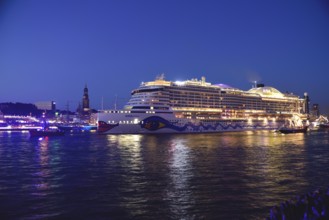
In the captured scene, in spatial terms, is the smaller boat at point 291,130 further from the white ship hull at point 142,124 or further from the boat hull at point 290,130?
the white ship hull at point 142,124

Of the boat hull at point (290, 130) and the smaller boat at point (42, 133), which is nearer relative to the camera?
the smaller boat at point (42, 133)

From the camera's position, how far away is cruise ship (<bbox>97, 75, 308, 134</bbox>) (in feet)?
251

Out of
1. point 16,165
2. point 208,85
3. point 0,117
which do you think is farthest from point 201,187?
point 0,117

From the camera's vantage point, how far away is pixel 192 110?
297 feet

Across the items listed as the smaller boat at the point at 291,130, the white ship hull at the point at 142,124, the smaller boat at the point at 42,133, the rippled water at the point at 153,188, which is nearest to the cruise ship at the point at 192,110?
the white ship hull at the point at 142,124

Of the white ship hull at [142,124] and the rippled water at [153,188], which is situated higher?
the white ship hull at [142,124]

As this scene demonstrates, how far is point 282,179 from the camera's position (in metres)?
19.9

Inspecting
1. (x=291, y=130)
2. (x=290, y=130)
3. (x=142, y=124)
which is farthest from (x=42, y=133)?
(x=291, y=130)

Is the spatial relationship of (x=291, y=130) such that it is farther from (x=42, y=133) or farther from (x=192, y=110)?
(x=42, y=133)

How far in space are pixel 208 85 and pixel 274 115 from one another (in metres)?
36.1

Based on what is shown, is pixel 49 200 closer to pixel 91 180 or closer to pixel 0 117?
pixel 91 180

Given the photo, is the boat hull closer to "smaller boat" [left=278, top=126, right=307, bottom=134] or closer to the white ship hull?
"smaller boat" [left=278, top=126, right=307, bottom=134]

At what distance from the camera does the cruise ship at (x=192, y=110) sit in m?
76.6

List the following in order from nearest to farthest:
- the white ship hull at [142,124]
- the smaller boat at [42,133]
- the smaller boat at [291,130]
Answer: the white ship hull at [142,124] < the smaller boat at [42,133] < the smaller boat at [291,130]
